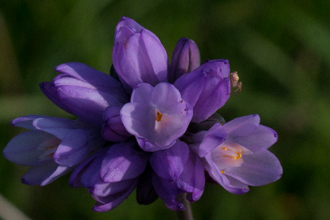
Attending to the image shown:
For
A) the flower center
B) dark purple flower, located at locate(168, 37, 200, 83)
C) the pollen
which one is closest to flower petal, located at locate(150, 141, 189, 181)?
the pollen

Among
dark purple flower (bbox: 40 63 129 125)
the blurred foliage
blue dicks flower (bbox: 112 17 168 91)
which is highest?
blue dicks flower (bbox: 112 17 168 91)

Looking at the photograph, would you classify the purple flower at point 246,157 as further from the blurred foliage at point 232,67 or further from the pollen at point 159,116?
the blurred foliage at point 232,67

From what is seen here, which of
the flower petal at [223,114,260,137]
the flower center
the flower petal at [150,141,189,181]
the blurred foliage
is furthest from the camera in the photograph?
the blurred foliage

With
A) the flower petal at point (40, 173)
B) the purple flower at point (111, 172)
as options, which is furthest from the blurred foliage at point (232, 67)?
the purple flower at point (111, 172)

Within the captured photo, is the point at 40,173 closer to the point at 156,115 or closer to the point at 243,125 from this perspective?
the point at 156,115

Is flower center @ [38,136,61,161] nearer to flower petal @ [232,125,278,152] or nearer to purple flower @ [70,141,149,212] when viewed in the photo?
purple flower @ [70,141,149,212]

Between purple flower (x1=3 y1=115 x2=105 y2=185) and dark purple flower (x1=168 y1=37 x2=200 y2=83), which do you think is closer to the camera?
purple flower (x1=3 y1=115 x2=105 y2=185)

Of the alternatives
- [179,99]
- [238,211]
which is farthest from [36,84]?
[179,99]

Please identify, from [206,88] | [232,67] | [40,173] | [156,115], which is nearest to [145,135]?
[156,115]
